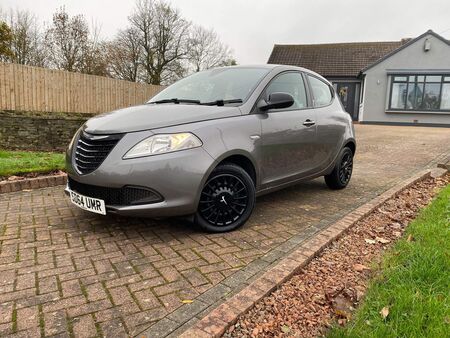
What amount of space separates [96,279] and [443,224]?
10.9 ft

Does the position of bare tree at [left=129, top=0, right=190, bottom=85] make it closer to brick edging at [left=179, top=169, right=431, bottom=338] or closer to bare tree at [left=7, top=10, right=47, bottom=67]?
bare tree at [left=7, top=10, right=47, bottom=67]

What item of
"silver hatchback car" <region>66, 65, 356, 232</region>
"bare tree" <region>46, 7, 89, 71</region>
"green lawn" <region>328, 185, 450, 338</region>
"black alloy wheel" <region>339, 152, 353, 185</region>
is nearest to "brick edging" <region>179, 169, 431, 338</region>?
"green lawn" <region>328, 185, 450, 338</region>

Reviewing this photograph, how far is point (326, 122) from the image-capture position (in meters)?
4.96

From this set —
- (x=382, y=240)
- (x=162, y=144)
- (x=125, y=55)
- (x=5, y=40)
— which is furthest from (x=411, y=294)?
(x=125, y=55)

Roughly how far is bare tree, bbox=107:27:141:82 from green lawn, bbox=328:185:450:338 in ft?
90.6

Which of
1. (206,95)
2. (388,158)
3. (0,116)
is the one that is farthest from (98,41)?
(206,95)

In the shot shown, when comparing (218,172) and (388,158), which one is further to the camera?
(388,158)

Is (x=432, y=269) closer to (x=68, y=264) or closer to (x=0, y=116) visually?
(x=68, y=264)

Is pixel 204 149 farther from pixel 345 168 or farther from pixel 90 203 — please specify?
pixel 345 168

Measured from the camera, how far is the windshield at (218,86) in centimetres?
409

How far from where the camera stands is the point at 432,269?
8.99ft

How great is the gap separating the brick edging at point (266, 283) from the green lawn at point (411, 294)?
53 cm

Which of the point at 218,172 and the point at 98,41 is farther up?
the point at 98,41

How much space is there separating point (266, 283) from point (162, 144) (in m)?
1.47
